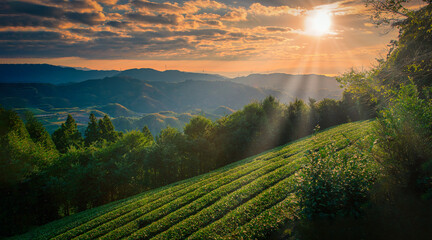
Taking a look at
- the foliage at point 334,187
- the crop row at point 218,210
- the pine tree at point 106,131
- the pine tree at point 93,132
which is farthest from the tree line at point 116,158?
the foliage at point 334,187

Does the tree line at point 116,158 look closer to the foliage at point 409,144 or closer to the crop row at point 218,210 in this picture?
the crop row at point 218,210

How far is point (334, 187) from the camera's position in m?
7.74

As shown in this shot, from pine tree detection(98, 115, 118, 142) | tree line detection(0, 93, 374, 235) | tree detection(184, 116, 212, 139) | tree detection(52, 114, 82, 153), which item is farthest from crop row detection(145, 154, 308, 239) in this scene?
tree detection(52, 114, 82, 153)

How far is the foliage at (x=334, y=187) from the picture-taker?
778 centimetres

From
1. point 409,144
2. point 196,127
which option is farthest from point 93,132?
point 409,144

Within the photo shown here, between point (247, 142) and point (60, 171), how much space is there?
124 ft

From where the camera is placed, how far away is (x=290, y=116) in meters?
57.9

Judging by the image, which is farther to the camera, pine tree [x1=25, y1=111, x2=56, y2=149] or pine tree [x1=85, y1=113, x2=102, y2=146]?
pine tree [x1=85, y1=113, x2=102, y2=146]

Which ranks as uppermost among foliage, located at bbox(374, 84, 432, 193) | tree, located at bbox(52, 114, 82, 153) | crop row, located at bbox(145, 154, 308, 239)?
foliage, located at bbox(374, 84, 432, 193)

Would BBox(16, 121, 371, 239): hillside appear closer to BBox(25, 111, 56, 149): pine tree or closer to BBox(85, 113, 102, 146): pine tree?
BBox(25, 111, 56, 149): pine tree

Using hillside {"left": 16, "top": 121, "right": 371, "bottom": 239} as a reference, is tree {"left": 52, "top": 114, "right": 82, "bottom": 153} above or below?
below

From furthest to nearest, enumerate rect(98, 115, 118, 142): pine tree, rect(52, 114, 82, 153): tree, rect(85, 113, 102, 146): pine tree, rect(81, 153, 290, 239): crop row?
rect(98, 115, 118, 142): pine tree < rect(85, 113, 102, 146): pine tree < rect(52, 114, 82, 153): tree < rect(81, 153, 290, 239): crop row

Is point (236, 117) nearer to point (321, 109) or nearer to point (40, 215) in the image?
point (321, 109)

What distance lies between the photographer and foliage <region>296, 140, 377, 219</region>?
306 inches
